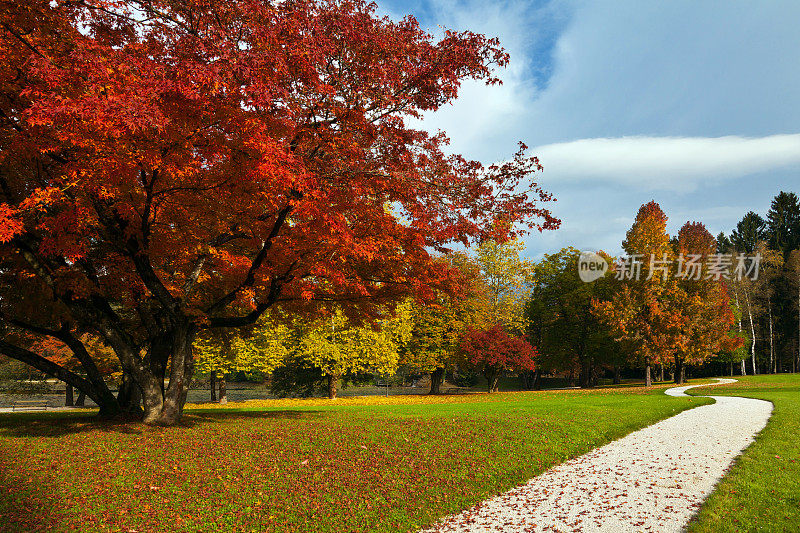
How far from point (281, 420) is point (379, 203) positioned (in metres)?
7.15

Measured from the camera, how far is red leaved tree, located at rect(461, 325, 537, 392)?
35312mm

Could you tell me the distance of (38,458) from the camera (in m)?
8.27

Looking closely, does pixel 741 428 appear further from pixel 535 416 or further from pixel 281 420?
pixel 281 420

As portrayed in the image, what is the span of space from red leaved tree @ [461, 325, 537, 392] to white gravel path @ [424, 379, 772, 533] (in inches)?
A: 896

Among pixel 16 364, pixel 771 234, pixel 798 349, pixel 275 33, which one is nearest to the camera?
pixel 275 33

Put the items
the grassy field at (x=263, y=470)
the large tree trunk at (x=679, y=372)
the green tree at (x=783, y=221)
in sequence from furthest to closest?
the green tree at (x=783, y=221) → the large tree trunk at (x=679, y=372) → the grassy field at (x=263, y=470)

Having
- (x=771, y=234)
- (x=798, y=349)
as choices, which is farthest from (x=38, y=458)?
(x=771, y=234)

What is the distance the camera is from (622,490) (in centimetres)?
770

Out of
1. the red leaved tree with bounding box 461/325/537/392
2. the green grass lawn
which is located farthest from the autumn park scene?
the red leaved tree with bounding box 461/325/537/392

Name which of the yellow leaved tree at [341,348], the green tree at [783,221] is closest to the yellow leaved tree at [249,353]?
the yellow leaved tree at [341,348]

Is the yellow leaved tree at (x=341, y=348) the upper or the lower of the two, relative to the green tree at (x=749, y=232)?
lower

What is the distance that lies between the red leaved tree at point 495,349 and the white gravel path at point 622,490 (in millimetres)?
22749

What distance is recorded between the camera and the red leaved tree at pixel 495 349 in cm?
3531

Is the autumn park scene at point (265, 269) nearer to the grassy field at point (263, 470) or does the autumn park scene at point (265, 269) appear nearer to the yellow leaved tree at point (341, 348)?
the grassy field at point (263, 470)
